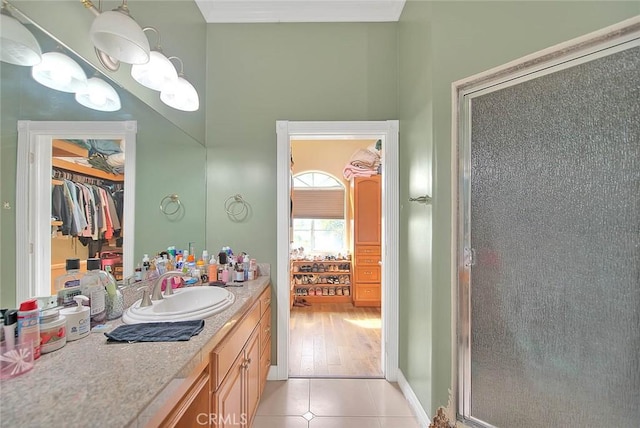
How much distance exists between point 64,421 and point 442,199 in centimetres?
171

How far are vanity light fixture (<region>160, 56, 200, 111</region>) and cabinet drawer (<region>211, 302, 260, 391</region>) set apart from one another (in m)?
1.33

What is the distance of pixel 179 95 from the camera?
62.2 inches

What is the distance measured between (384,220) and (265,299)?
3.82ft

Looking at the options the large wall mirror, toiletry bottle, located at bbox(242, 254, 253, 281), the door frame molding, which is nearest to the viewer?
the large wall mirror

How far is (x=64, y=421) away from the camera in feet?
1.92

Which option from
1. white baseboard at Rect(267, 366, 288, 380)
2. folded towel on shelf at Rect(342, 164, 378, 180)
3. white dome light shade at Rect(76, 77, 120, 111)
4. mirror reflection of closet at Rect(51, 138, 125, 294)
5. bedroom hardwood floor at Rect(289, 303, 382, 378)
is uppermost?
folded towel on shelf at Rect(342, 164, 378, 180)

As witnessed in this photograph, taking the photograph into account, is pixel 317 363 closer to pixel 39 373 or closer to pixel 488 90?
pixel 39 373

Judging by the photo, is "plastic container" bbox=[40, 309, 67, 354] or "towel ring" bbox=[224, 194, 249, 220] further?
"towel ring" bbox=[224, 194, 249, 220]

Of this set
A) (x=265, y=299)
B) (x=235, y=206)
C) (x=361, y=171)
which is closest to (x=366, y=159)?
(x=361, y=171)

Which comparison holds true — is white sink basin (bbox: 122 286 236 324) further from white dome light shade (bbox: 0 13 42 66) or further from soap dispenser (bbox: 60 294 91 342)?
white dome light shade (bbox: 0 13 42 66)

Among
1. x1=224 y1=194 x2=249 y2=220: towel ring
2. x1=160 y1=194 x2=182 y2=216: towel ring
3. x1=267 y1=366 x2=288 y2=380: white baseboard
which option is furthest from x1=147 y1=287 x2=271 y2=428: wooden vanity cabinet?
x1=160 y1=194 x2=182 y2=216: towel ring

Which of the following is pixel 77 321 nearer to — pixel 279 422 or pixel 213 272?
pixel 213 272

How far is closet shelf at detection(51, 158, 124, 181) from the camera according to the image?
3.29 feet

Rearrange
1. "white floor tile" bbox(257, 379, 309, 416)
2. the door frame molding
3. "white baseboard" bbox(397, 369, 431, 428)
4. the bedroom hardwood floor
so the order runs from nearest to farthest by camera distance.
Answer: "white baseboard" bbox(397, 369, 431, 428) → "white floor tile" bbox(257, 379, 309, 416) → the door frame molding → the bedroom hardwood floor
